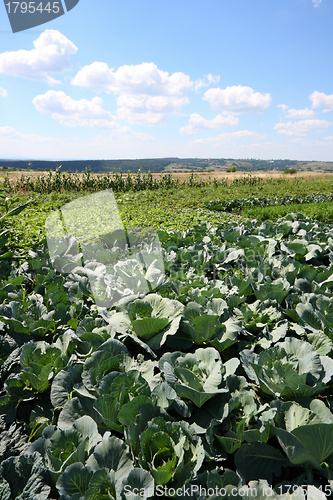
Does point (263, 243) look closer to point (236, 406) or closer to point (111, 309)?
point (111, 309)

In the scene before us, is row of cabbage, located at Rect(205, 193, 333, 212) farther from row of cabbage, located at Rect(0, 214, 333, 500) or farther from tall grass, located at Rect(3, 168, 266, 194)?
row of cabbage, located at Rect(0, 214, 333, 500)

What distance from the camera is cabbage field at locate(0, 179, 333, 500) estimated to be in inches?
40.3

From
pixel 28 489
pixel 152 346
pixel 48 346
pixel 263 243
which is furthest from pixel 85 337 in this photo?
pixel 263 243

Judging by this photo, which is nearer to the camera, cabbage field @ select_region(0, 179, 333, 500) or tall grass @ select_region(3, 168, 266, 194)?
cabbage field @ select_region(0, 179, 333, 500)

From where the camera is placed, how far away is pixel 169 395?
125 centimetres

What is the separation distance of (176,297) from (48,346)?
0.87 meters

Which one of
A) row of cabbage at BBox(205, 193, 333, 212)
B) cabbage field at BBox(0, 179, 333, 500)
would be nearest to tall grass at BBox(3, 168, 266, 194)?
row of cabbage at BBox(205, 193, 333, 212)

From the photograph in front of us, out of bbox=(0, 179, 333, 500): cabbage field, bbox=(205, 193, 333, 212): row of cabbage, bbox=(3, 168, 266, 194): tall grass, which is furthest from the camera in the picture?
bbox=(3, 168, 266, 194): tall grass

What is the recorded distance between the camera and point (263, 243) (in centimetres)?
342

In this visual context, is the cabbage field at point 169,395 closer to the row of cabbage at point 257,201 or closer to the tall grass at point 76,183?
the row of cabbage at point 257,201

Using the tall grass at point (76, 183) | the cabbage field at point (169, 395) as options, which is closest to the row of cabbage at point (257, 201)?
the tall grass at point (76, 183)

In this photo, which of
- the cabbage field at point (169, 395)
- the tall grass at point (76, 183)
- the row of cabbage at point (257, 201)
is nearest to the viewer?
the cabbage field at point (169, 395)

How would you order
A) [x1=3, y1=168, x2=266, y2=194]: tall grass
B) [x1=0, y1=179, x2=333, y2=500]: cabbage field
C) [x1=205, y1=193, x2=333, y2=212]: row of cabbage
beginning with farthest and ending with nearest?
1. [x1=3, y1=168, x2=266, y2=194]: tall grass
2. [x1=205, y1=193, x2=333, y2=212]: row of cabbage
3. [x1=0, y1=179, x2=333, y2=500]: cabbage field

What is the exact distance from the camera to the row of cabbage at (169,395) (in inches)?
40.3
